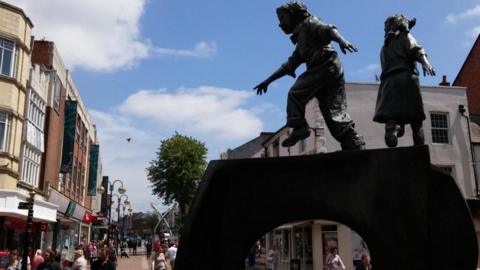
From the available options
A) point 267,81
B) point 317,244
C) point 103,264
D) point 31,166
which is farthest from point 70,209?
point 267,81

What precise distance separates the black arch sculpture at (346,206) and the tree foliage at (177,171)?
45000 mm

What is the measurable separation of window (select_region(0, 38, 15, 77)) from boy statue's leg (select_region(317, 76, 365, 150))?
773 inches

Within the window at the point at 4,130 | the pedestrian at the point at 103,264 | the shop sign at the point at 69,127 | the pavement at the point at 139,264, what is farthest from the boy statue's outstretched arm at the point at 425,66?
the shop sign at the point at 69,127

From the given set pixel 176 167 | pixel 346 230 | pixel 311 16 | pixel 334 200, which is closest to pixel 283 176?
pixel 334 200

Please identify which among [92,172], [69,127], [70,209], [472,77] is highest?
[472,77]

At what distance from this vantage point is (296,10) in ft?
25.1

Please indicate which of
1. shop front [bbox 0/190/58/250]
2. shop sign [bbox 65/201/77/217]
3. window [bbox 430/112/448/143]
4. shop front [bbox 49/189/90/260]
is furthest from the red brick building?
shop sign [bbox 65/201/77/217]

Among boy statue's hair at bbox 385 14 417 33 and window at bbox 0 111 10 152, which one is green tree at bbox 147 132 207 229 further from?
boy statue's hair at bbox 385 14 417 33

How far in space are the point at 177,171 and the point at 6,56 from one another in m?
29.6

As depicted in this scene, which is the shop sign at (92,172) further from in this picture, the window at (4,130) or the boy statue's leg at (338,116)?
the boy statue's leg at (338,116)

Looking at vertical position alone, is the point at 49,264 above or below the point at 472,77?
below

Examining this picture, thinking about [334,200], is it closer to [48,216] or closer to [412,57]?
[412,57]

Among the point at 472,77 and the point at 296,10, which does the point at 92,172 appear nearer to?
the point at 472,77

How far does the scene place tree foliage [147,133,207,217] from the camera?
51562 millimetres
